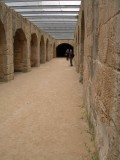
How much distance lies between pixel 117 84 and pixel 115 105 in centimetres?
20

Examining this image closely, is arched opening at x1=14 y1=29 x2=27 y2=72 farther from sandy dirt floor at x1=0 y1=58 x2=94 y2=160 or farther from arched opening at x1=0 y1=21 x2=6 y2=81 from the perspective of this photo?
sandy dirt floor at x1=0 y1=58 x2=94 y2=160

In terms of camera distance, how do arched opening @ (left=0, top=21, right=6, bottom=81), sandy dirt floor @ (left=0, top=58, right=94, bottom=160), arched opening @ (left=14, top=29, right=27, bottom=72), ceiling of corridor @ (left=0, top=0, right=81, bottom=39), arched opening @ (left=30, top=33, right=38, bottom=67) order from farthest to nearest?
arched opening @ (left=30, top=33, right=38, bottom=67), arched opening @ (left=14, top=29, right=27, bottom=72), ceiling of corridor @ (left=0, top=0, right=81, bottom=39), arched opening @ (left=0, top=21, right=6, bottom=81), sandy dirt floor @ (left=0, top=58, right=94, bottom=160)

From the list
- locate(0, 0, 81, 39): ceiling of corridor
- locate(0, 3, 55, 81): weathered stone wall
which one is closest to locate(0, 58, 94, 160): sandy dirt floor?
locate(0, 3, 55, 81): weathered stone wall

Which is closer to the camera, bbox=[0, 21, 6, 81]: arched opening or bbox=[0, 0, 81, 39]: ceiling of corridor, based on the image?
bbox=[0, 21, 6, 81]: arched opening

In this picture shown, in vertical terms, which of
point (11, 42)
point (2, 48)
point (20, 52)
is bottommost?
point (20, 52)

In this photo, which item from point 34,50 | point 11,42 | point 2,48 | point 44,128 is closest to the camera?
point 44,128

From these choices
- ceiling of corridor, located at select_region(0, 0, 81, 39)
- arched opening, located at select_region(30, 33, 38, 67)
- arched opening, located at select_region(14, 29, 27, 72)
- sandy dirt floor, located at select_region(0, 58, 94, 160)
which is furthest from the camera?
arched opening, located at select_region(30, 33, 38, 67)

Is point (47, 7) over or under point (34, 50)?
over

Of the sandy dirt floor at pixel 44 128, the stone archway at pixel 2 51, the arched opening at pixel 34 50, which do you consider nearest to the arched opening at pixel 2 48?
the stone archway at pixel 2 51

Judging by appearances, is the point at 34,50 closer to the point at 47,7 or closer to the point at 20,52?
the point at 20,52

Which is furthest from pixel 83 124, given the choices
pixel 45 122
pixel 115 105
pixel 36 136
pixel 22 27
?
pixel 22 27

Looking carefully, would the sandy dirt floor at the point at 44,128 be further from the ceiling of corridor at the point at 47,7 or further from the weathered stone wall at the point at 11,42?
the ceiling of corridor at the point at 47,7

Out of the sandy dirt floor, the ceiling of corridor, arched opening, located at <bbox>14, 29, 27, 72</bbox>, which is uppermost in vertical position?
the ceiling of corridor

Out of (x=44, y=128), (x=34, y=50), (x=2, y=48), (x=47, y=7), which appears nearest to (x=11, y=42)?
(x=2, y=48)
